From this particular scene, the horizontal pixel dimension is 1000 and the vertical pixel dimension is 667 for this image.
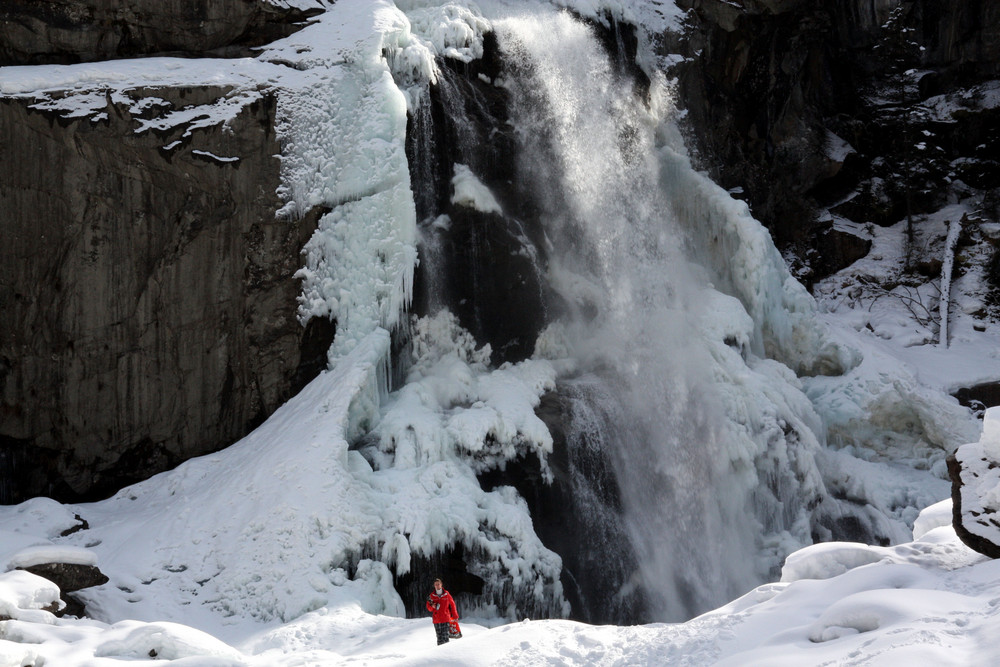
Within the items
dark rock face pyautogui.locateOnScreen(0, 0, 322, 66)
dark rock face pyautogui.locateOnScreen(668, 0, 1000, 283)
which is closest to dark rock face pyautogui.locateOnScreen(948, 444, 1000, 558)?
dark rock face pyautogui.locateOnScreen(0, 0, 322, 66)

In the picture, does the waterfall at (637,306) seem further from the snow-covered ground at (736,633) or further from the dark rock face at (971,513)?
the dark rock face at (971,513)

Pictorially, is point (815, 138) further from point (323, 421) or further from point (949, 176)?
point (323, 421)

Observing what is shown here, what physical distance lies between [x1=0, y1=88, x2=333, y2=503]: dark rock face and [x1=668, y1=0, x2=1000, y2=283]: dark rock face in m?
10.3

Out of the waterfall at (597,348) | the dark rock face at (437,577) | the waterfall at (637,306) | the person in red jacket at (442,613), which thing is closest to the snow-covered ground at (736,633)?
the person in red jacket at (442,613)

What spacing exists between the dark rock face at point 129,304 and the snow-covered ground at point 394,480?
0.50 metres

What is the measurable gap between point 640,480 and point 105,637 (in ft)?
27.3

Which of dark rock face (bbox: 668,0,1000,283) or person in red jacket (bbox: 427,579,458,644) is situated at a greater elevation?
dark rock face (bbox: 668,0,1000,283)

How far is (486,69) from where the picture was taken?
1611cm

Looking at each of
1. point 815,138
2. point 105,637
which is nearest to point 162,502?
point 105,637

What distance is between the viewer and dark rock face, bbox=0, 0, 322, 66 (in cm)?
1391

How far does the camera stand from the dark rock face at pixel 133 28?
1391cm

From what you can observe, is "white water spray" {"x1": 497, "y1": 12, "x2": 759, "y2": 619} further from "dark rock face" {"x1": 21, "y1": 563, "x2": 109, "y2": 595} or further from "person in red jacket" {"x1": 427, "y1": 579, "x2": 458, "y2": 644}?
"dark rock face" {"x1": 21, "y1": 563, "x2": 109, "y2": 595}

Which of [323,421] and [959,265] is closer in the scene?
[323,421]

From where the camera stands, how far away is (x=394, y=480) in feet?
38.5
